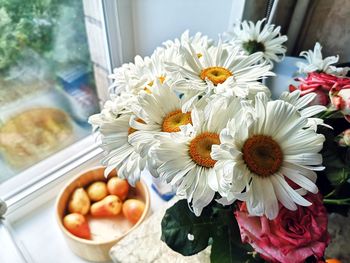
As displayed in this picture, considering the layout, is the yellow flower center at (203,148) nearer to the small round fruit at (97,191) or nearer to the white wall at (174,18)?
the white wall at (174,18)

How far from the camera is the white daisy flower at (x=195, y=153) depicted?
31 cm

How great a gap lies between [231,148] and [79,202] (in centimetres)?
58

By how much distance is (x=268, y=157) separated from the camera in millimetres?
309

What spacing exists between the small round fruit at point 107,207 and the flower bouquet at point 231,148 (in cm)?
38

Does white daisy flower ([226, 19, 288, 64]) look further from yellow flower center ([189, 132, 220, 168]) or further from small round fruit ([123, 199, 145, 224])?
small round fruit ([123, 199, 145, 224])

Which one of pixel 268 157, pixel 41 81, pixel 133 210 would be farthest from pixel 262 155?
pixel 41 81

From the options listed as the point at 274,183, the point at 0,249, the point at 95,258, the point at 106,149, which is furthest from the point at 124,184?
the point at 274,183

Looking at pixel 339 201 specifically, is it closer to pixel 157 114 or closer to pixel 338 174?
pixel 338 174

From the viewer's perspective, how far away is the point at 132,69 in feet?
1.40

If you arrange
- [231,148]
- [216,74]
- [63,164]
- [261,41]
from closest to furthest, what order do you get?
[231,148] → [216,74] → [261,41] → [63,164]

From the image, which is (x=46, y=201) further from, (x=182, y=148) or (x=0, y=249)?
(x=182, y=148)

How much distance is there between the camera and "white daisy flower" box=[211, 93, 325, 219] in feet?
0.93

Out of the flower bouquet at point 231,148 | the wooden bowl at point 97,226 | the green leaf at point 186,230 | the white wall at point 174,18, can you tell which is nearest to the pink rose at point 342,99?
the flower bouquet at point 231,148

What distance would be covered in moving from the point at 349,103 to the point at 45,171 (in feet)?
2.48
